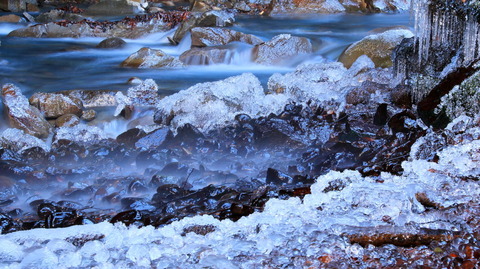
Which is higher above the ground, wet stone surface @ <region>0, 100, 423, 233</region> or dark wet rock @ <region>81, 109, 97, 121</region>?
wet stone surface @ <region>0, 100, 423, 233</region>

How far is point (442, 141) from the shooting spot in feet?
11.1

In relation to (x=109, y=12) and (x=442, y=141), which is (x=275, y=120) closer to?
(x=442, y=141)

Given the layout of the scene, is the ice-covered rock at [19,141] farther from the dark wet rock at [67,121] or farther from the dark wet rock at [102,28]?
the dark wet rock at [102,28]

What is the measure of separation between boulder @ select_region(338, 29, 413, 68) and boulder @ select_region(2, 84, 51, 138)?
4.29m

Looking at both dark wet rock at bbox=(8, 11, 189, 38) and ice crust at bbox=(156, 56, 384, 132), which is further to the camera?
dark wet rock at bbox=(8, 11, 189, 38)

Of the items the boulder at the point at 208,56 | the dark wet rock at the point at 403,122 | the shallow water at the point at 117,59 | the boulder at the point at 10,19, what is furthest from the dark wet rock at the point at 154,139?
the boulder at the point at 10,19

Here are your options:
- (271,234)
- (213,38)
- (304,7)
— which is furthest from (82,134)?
(304,7)

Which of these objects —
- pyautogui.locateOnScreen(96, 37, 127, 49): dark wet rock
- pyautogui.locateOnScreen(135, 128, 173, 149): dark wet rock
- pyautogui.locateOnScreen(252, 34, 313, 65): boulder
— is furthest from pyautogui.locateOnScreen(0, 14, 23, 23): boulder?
pyautogui.locateOnScreen(135, 128, 173, 149): dark wet rock

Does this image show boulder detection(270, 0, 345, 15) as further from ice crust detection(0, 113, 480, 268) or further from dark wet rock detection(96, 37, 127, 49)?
ice crust detection(0, 113, 480, 268)

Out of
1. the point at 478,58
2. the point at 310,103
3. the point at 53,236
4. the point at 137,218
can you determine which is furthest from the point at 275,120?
the point at 53,236

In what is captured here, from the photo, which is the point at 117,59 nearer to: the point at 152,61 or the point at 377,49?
the point at 152,61

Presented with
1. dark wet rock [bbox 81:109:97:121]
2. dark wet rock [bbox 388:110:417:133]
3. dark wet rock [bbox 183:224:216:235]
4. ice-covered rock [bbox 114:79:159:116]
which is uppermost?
dark wet rock [bbox 183:224:216:235]

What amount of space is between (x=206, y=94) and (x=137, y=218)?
3213mm

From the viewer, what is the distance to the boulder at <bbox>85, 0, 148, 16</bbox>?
55.1 ft
